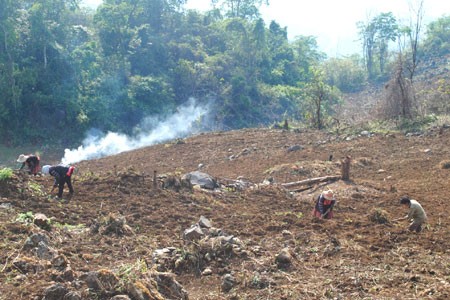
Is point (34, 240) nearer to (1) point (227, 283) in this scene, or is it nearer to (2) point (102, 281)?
(2) point (102, 281)

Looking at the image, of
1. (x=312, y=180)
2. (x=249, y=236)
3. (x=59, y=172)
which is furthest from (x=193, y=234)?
(x=312, y=180)

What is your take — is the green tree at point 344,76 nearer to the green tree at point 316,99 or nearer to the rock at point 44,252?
the green tree at point 316,99

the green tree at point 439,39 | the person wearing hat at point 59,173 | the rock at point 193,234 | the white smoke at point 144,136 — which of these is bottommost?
the white smoke at point 144,136

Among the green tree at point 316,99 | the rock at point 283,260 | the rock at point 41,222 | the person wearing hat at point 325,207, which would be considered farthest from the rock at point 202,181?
the green tree at point 316,99

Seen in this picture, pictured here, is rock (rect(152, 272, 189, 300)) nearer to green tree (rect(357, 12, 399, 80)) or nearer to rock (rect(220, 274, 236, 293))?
rock (rect(220, 274, 236, 293))

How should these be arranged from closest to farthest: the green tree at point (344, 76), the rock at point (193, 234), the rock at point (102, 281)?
the rock at point (102, 281) → the rock at point (193, 234) → the green tree at point (344, 76)

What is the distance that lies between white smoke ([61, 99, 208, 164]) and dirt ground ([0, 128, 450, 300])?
11.4m

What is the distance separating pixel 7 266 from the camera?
562cm

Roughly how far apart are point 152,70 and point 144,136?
8.80 m

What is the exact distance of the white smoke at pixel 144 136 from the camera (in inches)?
974

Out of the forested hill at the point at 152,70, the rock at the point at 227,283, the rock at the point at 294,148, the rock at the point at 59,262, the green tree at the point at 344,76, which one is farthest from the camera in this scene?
the green tree at the point at 344,76

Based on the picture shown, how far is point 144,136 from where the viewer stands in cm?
3006

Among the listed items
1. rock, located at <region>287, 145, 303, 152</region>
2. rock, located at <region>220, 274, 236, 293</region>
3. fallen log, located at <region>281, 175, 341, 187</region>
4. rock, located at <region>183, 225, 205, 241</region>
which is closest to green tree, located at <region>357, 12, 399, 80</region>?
rock, located at <region>287, 145, 303, 152</region>

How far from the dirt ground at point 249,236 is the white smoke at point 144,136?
1136 centimetres
